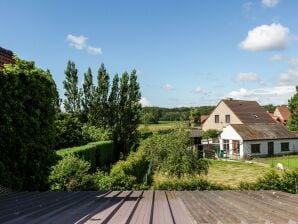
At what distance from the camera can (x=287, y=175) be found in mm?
17828

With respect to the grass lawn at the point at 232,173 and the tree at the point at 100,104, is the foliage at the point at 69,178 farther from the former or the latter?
the tree at the point at 100,104

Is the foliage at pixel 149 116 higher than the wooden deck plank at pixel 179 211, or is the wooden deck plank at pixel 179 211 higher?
the foliage at pixel 149 116

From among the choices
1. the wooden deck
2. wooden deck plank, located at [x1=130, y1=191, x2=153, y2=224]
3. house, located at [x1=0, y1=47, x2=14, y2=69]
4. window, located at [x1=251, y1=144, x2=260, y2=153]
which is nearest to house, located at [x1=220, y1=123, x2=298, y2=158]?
window, located at [x1=251, y1=144, x2=260, y2=153]

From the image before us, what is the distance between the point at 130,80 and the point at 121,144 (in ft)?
27.2

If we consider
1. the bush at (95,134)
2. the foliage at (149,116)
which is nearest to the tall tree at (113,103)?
the bush at (95,134)

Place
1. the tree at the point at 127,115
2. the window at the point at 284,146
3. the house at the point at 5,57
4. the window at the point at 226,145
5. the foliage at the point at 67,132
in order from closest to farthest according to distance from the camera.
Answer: the house at the point at 5,57, the foliage at the point at 67,132, the tree at the point at 127,115, the window at the point at 284,146, the window at the point at 226,145

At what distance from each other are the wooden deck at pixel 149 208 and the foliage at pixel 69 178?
4277mm

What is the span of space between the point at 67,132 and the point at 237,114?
3896 cm

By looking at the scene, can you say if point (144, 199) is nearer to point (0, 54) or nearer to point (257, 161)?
point (0, 54)

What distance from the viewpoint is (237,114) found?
207 ft

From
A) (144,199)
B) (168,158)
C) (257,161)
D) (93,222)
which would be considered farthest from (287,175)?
(257,161)

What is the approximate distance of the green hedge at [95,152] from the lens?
78.8 ft

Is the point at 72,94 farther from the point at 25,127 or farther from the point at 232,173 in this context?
the point at 25,127

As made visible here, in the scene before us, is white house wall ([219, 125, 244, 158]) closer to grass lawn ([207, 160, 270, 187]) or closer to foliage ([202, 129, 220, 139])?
grass lawn ([207, 160, 270, 187])
